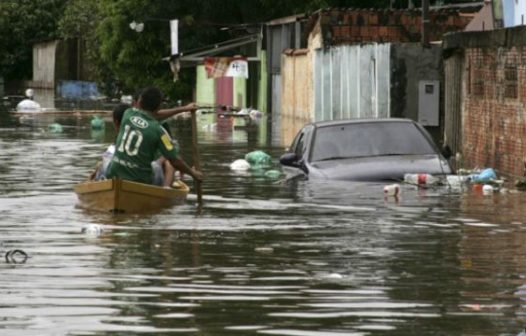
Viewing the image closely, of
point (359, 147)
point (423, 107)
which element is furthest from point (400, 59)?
point (359, 147)

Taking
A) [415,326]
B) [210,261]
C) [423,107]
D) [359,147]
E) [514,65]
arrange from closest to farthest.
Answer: [415,326]
[210,261]
[359,147]
[514,65]
[423,107]

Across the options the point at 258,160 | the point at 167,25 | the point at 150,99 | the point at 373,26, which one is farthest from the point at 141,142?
the point at 167,25

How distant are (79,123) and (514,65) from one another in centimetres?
2735

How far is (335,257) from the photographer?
1261cm

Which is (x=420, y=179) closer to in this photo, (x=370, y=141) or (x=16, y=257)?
(x=370, y=141)

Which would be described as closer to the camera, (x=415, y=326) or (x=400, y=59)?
(x=415, y=326)

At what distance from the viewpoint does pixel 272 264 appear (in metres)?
12.2

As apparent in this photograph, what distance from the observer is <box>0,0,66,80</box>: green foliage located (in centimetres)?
11262

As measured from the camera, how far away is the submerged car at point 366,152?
63.0 ft

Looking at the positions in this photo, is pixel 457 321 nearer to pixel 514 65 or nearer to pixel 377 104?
pixel 514 65

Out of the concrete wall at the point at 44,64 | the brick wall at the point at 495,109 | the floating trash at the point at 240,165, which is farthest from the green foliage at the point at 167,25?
the floating trash at the point at 240,165

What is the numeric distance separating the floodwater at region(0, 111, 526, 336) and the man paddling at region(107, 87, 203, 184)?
0.61 metres

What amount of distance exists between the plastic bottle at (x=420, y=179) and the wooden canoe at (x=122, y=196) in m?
3.18

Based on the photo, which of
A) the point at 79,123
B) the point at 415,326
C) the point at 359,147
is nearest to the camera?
the point at 415,326
